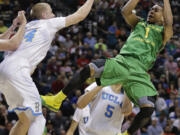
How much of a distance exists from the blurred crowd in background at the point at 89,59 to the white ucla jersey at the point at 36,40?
4070 mm

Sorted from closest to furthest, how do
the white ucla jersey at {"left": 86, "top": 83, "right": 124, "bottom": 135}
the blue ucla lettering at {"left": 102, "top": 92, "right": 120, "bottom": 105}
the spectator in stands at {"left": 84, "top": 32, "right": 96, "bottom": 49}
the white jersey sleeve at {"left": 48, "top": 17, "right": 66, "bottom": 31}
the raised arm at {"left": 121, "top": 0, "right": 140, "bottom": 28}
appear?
the white jersey sleeve at {"left": 48, "top": 17, "right": 66, "bottom": 31}
the raised arm at {"left": 121, "top": 0, "right": 140, "bottom": 28}
the white ucla jersey at {"left": 86, "top": 83, "right": 124, "bottom": 135}
the blue ucla lettering at {"left": 102, "top": 92, "right": 120, "bottom": 105}
the spectator in stands at {"left": 84, "top": 32, "right": 96, "bottom": 49}

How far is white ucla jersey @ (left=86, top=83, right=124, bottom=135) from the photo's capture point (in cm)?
724

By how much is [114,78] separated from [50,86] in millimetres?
6411

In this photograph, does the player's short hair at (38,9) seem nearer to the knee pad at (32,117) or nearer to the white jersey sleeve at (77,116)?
the knee pad at (32,117)

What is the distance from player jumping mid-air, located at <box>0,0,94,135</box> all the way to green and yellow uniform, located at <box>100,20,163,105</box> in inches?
38.0

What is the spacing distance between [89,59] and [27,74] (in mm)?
8469

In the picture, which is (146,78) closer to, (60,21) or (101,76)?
(101,76)

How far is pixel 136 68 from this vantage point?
20.3 ft

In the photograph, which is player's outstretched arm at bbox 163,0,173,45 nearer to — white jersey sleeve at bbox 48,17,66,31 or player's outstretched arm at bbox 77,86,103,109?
player's outstretched arm at bbox 77,86,103,109

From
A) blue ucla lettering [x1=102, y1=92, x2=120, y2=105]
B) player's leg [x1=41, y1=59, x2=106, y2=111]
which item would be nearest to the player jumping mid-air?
player's leg [x1=41, y1=59, x2=106, y2=111]

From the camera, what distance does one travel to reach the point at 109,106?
7344 millimetres

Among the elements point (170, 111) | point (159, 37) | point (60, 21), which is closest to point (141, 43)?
point (159, 37)

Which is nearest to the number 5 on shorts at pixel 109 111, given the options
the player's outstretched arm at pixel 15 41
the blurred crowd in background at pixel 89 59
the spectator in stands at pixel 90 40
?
the player's outstretched arm at pixel 15 41

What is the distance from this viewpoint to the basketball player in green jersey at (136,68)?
6.13m
